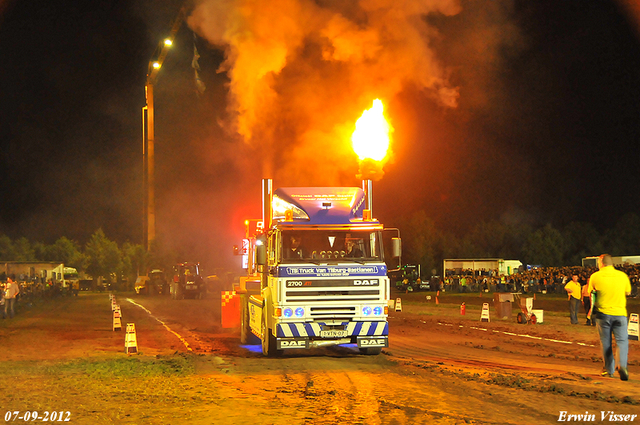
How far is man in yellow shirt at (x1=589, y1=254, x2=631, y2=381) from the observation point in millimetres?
10586

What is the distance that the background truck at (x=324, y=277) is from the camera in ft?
44.1

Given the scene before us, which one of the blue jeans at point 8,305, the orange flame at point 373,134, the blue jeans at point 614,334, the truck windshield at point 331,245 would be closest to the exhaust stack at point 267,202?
the truck windshield at point 331,245

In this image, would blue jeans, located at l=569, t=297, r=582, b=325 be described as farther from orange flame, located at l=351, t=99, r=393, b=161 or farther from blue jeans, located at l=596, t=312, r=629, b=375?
blue jeans, located at l=596, t=312, r=629, b=375

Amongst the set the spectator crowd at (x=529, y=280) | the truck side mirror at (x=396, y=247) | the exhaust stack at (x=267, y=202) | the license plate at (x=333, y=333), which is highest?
the exhaust stack at (x=267, y=202)

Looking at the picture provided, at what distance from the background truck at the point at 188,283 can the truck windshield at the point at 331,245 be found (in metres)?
35.1

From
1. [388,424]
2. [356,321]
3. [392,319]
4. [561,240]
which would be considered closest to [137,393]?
[388,424]

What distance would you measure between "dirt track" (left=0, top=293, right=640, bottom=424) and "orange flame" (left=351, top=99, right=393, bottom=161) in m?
8.47

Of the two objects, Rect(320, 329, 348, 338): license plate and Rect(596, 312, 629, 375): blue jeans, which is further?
Rect(320, 329, 348, 338): license plate

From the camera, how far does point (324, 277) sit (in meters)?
13.5

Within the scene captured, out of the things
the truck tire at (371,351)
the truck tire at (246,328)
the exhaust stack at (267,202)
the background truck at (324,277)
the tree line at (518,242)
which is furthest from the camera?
the tree line at (518,242)

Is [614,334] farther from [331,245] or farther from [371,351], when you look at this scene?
[331,245]

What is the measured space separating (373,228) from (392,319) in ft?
45.9

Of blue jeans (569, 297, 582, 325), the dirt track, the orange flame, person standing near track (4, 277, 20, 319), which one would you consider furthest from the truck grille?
person standing near track (4, 277, 20, 319)

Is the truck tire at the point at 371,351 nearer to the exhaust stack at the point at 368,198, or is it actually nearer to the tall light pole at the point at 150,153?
the exhaust stack at the point at 368,198
